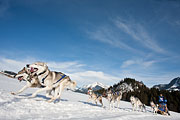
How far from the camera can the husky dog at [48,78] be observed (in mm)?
5944

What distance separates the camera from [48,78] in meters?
6.29

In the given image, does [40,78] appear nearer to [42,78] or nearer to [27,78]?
[42,78]

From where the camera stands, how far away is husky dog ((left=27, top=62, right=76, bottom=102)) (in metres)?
5.94

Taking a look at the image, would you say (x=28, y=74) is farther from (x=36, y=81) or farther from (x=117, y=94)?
(x=117, y=94)

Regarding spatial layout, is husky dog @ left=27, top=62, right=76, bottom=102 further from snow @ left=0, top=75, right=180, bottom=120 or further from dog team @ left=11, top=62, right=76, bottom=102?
snow @ left=0, top=75, right=180, bottom=120

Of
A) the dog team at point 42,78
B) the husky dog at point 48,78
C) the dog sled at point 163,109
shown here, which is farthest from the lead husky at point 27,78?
the dog sled at point 163,109

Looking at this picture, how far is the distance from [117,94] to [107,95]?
138cm

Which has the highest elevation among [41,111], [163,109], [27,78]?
[27,78]

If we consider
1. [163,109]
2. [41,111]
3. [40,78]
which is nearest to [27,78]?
[40,78]

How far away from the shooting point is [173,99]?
1973 inches

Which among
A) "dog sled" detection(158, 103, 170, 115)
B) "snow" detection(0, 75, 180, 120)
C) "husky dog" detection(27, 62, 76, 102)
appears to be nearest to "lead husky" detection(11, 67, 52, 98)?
"husky dog" detection(27, 62, 76, 102)

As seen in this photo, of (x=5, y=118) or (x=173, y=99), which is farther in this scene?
(x=173, y=99)

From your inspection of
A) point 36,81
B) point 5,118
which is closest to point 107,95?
point 36,81

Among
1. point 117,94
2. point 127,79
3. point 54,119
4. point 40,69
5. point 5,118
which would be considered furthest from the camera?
point 127,79
